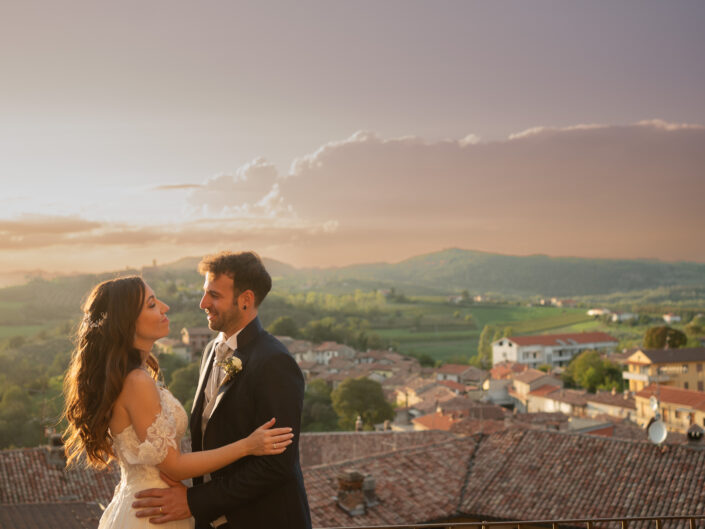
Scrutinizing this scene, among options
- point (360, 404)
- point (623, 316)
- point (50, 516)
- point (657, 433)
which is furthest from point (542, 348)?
point (50, 516)

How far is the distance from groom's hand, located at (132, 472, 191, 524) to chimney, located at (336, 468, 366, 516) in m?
10.8

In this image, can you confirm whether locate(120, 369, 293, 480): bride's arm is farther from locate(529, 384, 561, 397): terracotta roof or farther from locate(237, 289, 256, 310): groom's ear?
locate(529, 384, 561, 397): terracotta roof

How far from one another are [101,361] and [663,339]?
2559 inches

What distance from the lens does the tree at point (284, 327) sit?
242 ft

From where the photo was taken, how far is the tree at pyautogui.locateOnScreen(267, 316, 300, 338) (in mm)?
73625

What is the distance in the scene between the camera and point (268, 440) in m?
2.14

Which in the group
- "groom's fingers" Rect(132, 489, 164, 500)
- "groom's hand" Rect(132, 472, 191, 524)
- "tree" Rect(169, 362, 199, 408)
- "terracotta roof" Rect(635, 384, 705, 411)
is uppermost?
"groom's fingers" Rect(132, 489, 164, 500)

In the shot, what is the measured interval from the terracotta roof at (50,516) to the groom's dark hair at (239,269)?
273 inches

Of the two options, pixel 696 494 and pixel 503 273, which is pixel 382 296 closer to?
pixel 503 273

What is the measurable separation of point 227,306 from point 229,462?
53cm

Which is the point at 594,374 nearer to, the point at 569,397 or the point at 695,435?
the point at 569,397

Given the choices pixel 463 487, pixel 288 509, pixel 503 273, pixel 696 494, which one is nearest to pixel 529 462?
pixel 463 487

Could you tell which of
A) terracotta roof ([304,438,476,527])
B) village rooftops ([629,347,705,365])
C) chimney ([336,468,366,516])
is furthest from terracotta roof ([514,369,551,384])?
chimney ([336,468,366,516])

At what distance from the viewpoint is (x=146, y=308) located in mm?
2332
